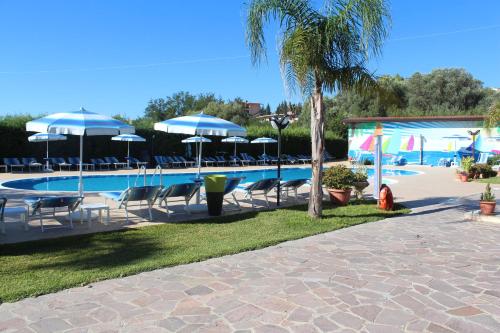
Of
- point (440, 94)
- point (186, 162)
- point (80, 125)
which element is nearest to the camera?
point (80, 125)

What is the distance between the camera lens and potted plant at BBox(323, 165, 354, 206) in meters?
11.0

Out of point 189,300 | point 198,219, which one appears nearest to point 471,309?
point 189,300

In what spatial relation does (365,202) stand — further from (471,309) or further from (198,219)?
(471,309)

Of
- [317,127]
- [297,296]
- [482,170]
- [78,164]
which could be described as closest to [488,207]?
[317,127]

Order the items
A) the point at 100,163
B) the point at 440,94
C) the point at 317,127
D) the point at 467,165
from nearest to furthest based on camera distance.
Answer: the point at 317,127
the point at 467,165
the point at 100,163
the point at 440,94

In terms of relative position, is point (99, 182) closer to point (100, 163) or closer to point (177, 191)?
point (100, 163)

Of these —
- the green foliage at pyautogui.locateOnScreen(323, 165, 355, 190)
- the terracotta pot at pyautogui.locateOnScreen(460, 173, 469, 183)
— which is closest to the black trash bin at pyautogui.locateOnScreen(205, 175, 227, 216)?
the green foliage at pyautogui.locateOnScreen(323, 165, 355, 190)

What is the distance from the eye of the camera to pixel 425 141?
3253 centimetres

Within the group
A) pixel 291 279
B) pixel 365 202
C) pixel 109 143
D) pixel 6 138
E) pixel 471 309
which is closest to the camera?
pixel 471 309

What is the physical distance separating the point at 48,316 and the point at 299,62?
5.84 m

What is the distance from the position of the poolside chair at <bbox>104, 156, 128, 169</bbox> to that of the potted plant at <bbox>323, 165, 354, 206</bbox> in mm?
15930

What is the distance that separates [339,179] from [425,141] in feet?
78.5

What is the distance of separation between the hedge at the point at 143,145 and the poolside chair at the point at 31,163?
954mm

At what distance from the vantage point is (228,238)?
23.1ft
